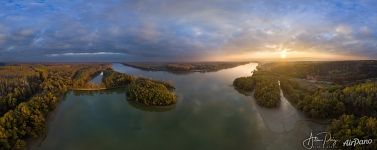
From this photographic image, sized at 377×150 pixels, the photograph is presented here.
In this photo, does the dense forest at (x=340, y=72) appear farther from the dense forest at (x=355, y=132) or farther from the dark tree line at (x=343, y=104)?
the dense forest at (x=355, y=132)

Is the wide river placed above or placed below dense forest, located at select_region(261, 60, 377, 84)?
below

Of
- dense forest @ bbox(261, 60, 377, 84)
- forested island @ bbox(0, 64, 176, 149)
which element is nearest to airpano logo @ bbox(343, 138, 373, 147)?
forested island @ bbox(0, 64, 176, 149)

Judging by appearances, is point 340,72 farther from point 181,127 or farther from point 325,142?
point 181,127

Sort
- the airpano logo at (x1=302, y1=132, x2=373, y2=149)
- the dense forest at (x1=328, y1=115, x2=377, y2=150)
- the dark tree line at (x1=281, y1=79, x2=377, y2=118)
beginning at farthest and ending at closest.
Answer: the dark tree line at (x1=281, y1=79, x2=377, y2=118) → the airpano logo at (x1=302, y1=132, x2=373, y2=149) → the dense forest at (x1=328, y1=115, x2=377, y2=150)

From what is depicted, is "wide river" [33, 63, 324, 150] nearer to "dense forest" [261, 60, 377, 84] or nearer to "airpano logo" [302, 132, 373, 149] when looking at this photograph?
"airpano logo" [302, 132, 373, 149]

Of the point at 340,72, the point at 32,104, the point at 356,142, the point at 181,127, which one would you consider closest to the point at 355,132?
the point at 356,142

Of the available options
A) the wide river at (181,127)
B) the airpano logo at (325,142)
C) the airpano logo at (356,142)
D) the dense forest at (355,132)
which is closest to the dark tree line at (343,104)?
the wide river at (181,127)

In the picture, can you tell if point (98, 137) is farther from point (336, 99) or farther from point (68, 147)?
point (336, 99)

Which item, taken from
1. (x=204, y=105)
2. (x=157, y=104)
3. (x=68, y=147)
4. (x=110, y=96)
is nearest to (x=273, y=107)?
(x=204, y=105)
